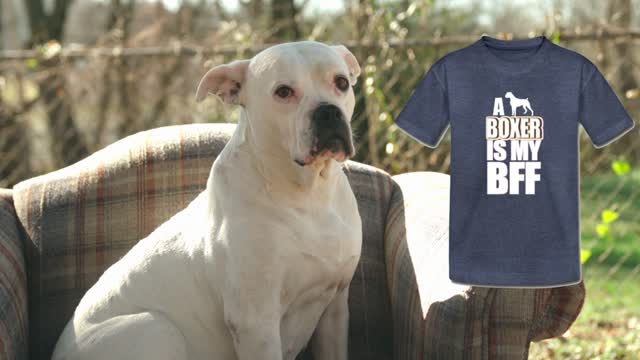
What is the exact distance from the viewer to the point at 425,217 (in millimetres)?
2904

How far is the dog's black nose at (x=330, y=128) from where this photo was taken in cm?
227

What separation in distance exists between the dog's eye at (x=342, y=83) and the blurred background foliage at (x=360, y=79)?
1960mm

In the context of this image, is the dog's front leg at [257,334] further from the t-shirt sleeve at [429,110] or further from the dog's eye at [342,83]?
the t-shirt sleeve at [429,110]

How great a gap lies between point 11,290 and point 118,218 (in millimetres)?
496

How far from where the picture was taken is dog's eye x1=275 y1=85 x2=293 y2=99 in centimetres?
234

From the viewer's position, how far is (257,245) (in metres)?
2.38

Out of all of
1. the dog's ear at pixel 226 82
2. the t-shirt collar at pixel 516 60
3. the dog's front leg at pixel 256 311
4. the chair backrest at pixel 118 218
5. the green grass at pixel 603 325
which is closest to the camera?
the dog's front leg at pixel 256 311

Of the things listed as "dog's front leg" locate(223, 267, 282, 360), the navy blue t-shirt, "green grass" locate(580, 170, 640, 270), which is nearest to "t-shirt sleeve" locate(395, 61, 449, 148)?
the navy blue t-shirt

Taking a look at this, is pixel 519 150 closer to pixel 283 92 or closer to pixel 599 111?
pixel 599 111

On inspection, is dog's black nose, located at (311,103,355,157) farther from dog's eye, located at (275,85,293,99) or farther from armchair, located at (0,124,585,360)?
armchair, located at (0,124,585,360)

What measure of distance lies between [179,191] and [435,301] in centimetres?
110

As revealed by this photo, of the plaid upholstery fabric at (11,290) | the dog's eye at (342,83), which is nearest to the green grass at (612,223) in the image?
the dog's eye at (342,83)

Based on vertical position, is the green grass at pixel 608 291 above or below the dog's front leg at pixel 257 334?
below

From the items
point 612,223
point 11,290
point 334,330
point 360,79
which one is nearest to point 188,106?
point 360,79
